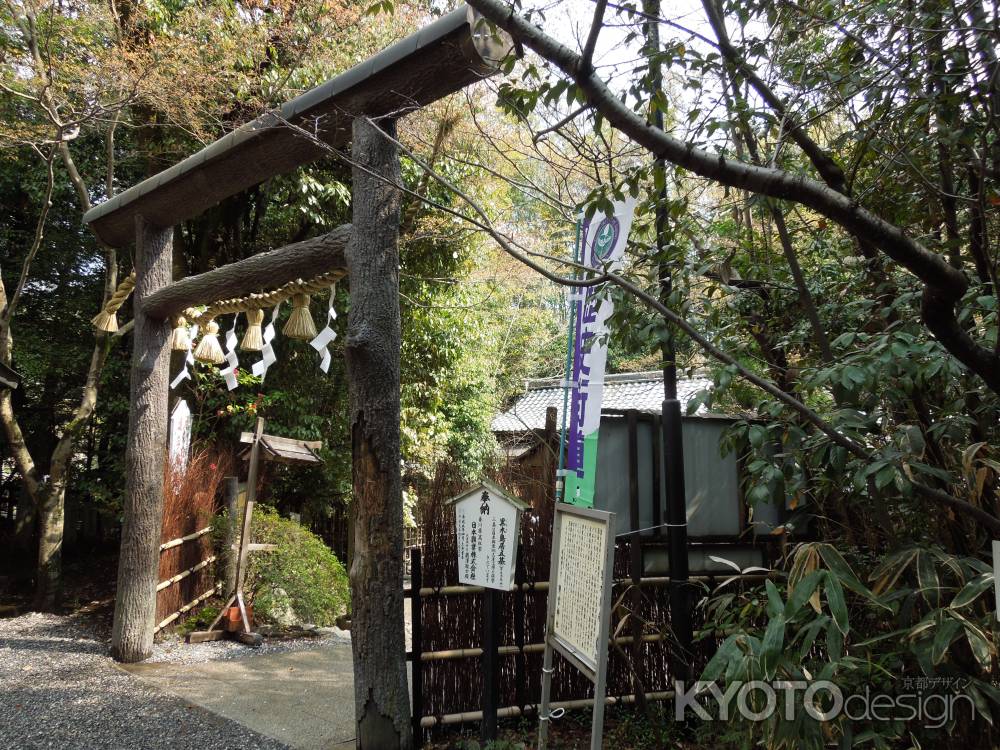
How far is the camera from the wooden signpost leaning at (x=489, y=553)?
3836mm

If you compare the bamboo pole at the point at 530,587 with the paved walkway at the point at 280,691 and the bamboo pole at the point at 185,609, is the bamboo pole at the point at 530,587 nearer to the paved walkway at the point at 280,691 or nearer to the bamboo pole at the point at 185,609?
the paved walkway at the point at 280,691

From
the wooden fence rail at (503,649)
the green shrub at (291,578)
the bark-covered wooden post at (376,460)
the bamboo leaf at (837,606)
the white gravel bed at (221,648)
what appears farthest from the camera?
the green shrub at (291,578)

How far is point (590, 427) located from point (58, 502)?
6780 mm

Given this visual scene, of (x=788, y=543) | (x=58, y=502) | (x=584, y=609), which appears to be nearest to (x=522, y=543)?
(x=584, y=609)

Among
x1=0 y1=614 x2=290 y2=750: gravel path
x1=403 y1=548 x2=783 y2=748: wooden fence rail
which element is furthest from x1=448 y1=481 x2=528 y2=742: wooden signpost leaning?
x1=0 y1=614 x2=290 y2=750: gravel path

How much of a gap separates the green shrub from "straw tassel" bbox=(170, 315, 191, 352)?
2.31 m

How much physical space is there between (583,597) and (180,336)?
504 centimetres

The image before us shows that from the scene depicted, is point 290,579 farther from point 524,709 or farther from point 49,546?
point 524,709

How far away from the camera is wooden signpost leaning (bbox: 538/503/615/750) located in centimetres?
259

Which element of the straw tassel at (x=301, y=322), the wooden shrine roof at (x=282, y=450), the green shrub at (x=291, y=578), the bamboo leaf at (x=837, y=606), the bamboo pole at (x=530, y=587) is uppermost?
the straw tassel at (x=301, y=322)

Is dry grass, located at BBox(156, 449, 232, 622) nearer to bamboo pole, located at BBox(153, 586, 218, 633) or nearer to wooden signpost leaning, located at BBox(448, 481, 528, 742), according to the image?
bamboo pole, located at BBox(153, 586, 218, 633)

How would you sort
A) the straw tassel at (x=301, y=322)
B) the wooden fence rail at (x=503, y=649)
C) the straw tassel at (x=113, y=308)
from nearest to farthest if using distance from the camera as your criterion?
the wooden fence rail at (x=503, y=649) < the straw tassel at (x=301, y=322) < the straw tassel at (x=113, y=308)

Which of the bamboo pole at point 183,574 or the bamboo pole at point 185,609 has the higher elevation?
the bamboo pole at point 183,574

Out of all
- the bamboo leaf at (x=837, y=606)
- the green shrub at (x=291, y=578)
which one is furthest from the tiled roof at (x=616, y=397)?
the bamboo leaf at (x=837, y=606)
